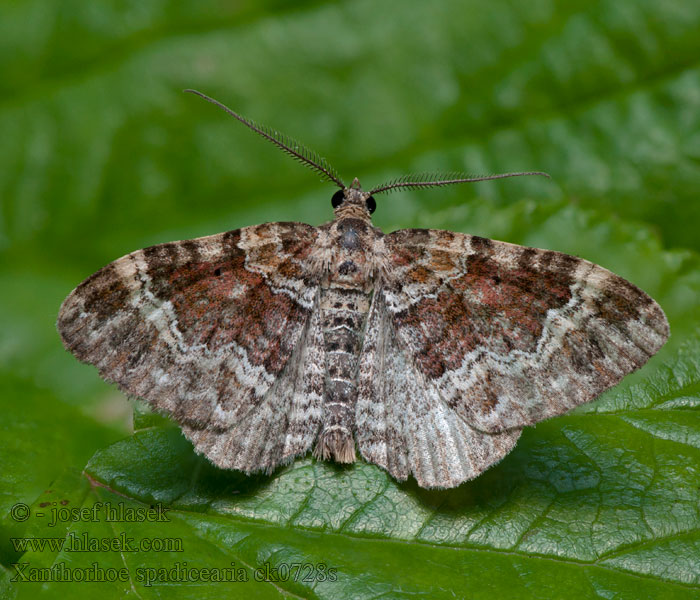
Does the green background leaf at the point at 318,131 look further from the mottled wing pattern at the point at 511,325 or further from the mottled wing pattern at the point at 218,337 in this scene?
the mottled wing pattern at the point at 218,337

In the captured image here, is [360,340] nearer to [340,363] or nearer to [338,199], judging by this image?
[340,363]

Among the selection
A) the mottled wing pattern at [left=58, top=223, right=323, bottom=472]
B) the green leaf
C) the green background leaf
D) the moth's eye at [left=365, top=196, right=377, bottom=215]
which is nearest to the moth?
the mottled wing pattern at [left=58, top=223, right=323, bottom=472]

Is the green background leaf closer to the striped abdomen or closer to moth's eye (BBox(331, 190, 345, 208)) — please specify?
moth's eye (BBox(331, 190, 345, 208))

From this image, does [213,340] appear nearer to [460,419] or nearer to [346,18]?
Answer: [460,419]

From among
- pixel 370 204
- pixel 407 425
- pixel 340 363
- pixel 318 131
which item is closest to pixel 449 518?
pixel 407 425

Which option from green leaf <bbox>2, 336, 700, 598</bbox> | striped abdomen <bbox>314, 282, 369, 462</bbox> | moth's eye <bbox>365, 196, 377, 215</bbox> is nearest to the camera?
→ green leaf <bbox>2, 336, 700, 598</bbox>

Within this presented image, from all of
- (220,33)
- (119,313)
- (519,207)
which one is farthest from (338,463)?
(220,33)

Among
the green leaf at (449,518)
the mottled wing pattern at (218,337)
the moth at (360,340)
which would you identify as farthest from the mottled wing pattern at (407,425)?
the mottled wing pattern at (218,337)
